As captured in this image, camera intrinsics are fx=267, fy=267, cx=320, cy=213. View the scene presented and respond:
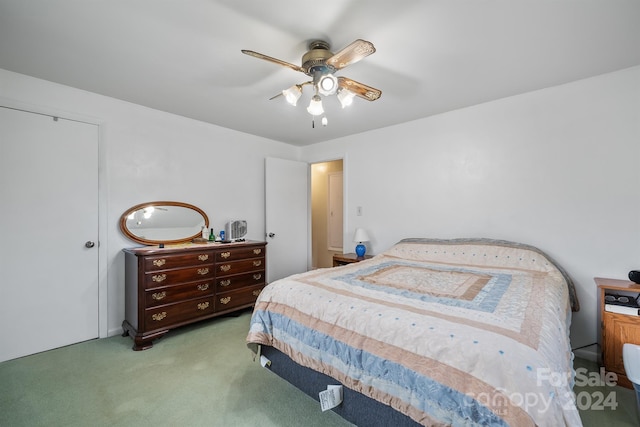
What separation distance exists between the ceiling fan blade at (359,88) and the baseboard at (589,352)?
2857 millimetres

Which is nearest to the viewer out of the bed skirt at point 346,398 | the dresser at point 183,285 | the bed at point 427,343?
the bed at point 427,343

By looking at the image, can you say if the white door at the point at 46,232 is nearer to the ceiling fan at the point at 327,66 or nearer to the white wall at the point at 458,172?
the white wall at the point at 458,172

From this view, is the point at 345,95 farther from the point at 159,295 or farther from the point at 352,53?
the point at 159,295

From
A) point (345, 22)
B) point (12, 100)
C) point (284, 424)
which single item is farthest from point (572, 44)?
point (12, 100)

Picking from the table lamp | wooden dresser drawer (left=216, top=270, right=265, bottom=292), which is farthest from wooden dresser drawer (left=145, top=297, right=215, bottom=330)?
the table lamp

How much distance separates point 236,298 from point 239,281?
20 cm

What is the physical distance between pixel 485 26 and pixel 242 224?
3276 mm

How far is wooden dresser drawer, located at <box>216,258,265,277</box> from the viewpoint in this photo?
3100mm

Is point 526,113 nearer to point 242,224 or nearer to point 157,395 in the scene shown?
point 242,224

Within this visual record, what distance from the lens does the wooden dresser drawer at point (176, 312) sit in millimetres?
2570

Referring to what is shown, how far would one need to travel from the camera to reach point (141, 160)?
299 centimetres

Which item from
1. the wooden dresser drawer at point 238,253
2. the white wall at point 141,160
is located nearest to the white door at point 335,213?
the white wall at point 141,160

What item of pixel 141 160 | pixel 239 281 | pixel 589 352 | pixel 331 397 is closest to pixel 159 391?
pixel 331 397

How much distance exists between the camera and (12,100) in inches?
90.6
